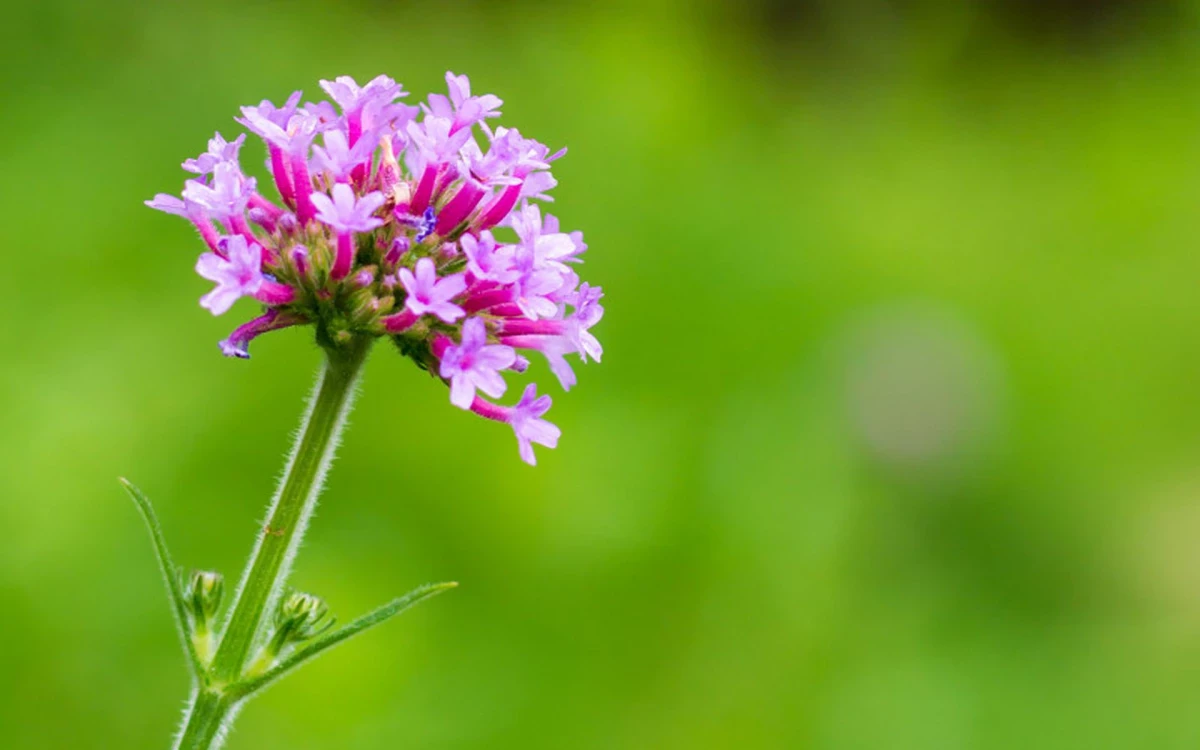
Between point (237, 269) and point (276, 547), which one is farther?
point (276, 547)

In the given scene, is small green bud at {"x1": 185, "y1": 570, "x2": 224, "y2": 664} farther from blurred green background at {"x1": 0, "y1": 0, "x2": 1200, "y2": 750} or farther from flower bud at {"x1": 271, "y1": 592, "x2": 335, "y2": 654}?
blurred green background at {"x1": 0, "y1": 0, "x2": 1200, "y2": 750}

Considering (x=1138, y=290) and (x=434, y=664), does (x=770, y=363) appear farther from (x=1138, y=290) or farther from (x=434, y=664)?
(x=1138, y=290)

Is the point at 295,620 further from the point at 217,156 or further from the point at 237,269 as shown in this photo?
the point at 217,156

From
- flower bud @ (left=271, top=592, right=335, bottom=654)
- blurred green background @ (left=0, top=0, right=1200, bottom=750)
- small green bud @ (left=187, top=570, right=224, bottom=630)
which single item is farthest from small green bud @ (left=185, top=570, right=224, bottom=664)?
blurred green background @ (left=0, top=0, right=1200, bottom=750)

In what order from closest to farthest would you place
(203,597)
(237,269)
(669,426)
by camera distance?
(237,269) → (203,597) → (669,426)

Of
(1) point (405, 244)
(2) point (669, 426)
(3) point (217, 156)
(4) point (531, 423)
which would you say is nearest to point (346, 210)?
(1) point (405, 244)

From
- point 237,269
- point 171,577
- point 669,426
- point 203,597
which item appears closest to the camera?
point 237,269

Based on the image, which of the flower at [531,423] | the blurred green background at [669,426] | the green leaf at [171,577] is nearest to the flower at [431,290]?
the flower at [531,423]
